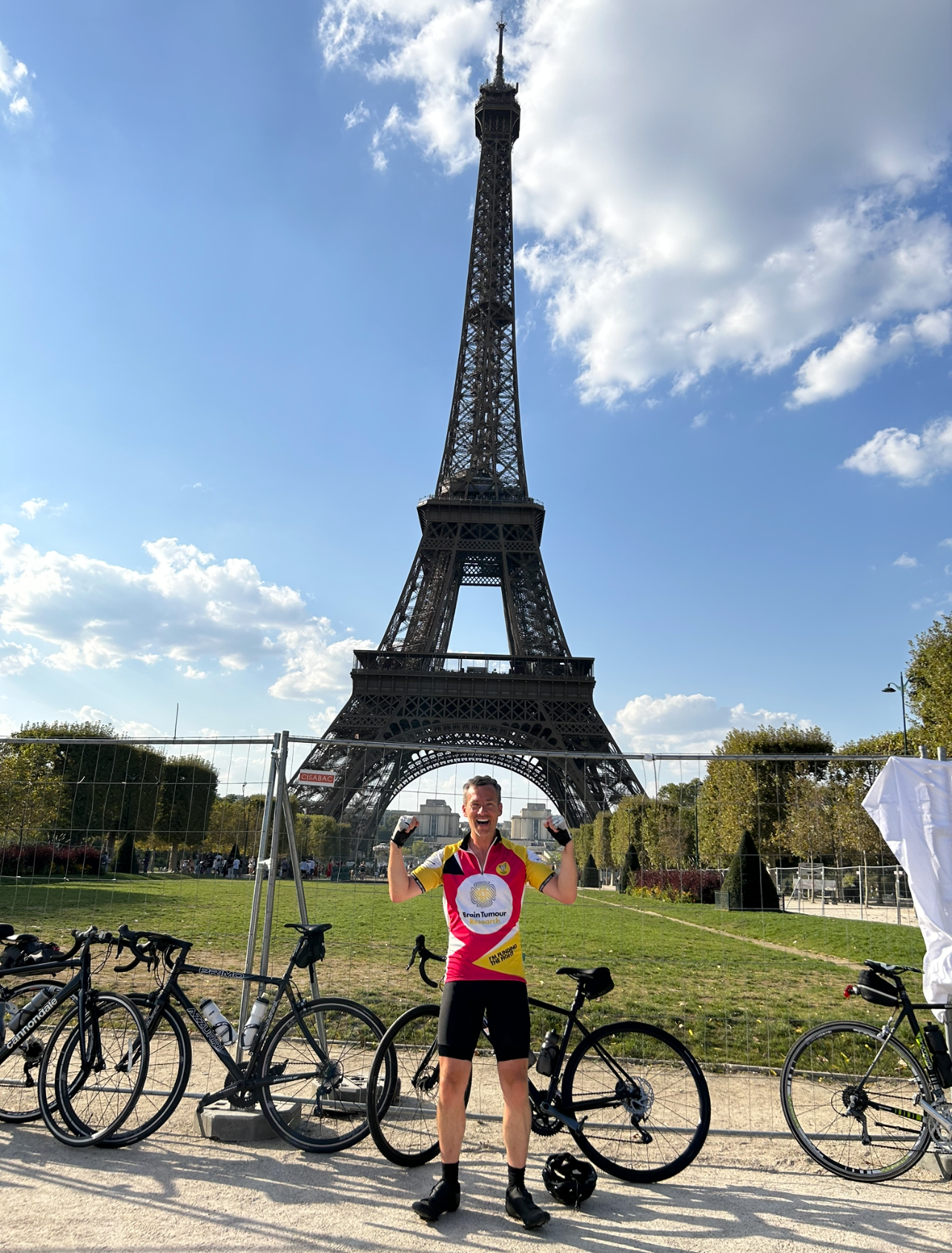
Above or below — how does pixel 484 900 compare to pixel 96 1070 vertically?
above

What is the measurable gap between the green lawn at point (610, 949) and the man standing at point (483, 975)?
7.93 feet

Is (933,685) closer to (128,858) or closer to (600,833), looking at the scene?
(600,833)

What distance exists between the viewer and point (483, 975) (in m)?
4.00

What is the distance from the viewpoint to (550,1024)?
805 centimetres

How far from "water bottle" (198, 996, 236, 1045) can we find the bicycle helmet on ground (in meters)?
1.89

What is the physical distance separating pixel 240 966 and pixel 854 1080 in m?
8.13

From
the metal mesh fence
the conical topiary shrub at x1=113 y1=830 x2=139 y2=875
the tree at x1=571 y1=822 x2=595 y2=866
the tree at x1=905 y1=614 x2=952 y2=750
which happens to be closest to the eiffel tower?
Result: the tree at x1=571 y1=822 x2=595 y2=866

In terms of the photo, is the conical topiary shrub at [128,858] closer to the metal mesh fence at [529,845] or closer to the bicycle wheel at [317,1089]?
the metal mesh fence at [529,845]

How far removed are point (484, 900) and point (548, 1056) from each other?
1.03 metres

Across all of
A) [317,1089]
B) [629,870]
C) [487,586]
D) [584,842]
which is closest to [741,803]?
[629,870]

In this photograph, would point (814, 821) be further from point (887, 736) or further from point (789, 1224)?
point (887, 736)

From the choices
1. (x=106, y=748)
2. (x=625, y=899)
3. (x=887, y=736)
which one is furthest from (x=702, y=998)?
(x=887, y=736)

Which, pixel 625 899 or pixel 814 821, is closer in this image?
pixel 625 899

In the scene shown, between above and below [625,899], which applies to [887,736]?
above
